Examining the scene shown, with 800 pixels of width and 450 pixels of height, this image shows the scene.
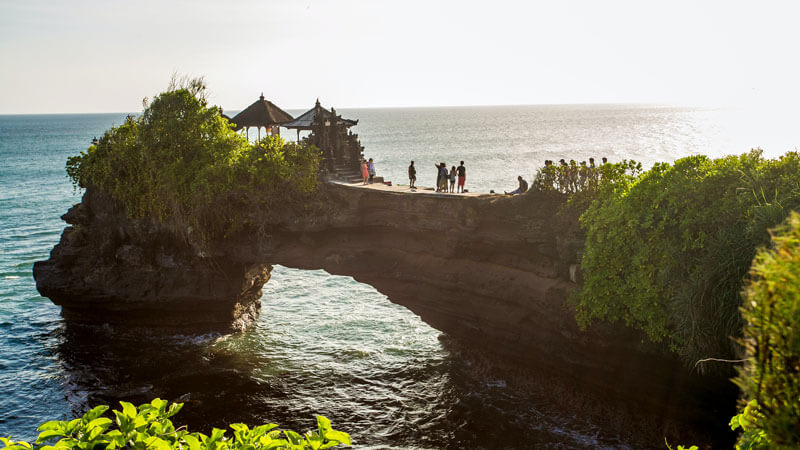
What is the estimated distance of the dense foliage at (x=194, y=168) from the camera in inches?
1066

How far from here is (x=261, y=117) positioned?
110 ft

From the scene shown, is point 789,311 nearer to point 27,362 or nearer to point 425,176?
point 27,362

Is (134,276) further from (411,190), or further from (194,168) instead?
(411,190)

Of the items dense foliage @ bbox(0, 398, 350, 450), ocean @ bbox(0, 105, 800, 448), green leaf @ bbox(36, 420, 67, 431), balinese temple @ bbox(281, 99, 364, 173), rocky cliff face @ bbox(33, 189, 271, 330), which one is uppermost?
balinese temple @ bbox(281, 99, 364, 173)

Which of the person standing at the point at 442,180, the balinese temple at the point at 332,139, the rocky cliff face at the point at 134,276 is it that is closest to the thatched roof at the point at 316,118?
the balinese temple at the point at 332,139

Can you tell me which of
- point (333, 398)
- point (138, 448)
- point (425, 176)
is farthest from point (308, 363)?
point (425, 176)

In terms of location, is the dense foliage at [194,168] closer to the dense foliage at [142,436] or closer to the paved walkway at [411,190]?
the paved walkway at [411,190]

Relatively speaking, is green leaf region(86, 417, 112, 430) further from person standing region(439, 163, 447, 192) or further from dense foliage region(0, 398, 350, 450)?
person standing region(439, 163, 447, 192)

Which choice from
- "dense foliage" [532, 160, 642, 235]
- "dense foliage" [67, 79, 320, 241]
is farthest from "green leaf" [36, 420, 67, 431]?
"dense foliage" [67, 79, 320, 241]

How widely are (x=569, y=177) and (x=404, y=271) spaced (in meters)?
8.52

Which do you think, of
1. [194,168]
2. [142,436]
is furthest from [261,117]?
[142,436]

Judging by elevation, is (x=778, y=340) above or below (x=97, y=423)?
above

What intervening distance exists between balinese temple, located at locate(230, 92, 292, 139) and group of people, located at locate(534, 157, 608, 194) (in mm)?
16869

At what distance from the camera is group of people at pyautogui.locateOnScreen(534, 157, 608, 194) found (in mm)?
21625
